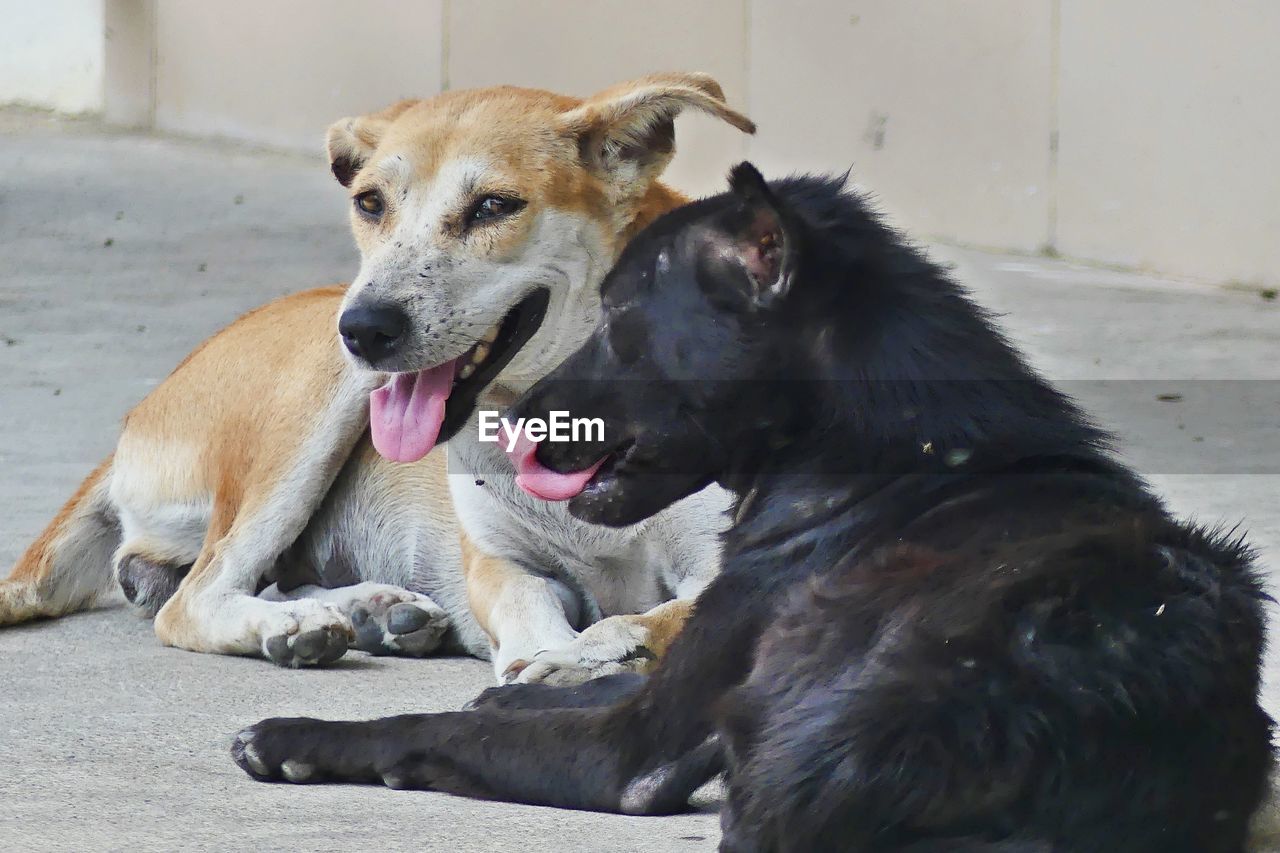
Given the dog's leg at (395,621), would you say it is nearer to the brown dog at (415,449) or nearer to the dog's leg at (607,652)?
the brown dog at (415,449)

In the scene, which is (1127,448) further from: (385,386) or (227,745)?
(227,745)

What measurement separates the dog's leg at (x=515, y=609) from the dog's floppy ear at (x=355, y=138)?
3.10 ft

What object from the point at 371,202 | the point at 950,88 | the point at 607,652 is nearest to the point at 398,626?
the point at 607,652

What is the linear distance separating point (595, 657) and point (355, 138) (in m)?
1.43

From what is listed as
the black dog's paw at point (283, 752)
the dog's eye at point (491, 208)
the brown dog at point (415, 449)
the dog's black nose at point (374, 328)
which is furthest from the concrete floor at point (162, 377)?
the dog's eye at point (491, 208)

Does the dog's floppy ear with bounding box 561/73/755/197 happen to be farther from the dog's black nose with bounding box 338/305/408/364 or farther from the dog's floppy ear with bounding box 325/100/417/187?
the dog's black nose with bounding box 338/305/408/364

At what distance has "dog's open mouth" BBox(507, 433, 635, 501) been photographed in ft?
9.08

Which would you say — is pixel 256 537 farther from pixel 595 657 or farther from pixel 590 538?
pixel 595 657

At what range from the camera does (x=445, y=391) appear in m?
3.66

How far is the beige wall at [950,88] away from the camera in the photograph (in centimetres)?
877

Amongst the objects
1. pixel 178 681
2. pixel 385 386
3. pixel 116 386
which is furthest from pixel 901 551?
pixel 116 386

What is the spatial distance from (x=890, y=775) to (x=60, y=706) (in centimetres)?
194

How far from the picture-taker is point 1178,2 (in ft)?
29.0

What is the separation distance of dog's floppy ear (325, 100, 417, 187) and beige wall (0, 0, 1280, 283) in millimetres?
5763
